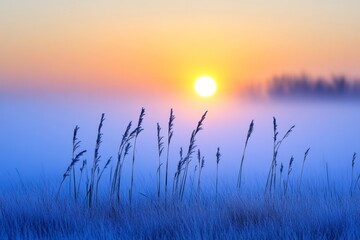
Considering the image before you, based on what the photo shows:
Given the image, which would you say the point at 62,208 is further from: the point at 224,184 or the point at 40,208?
the point at 224,184

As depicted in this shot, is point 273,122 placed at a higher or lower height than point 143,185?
higher

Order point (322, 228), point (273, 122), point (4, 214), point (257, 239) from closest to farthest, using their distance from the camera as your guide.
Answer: point (257, 239)
point (322, 228)
point (4, 214)
point (273, 122)

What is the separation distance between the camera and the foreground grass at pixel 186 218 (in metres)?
4.61

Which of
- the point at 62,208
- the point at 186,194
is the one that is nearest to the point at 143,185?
the point at 186,194

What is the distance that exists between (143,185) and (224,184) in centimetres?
78

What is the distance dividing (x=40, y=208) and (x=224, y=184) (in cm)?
177

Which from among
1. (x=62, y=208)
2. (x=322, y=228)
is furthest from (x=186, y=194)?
(x=322, y=228)

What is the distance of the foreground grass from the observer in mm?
4609

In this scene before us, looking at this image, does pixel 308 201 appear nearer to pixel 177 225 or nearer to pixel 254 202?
pixel 254 202

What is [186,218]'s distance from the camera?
4.95 metres

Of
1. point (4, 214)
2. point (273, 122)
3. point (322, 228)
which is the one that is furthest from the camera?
point (273, 122)

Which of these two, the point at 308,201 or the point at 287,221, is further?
the point at 308,201

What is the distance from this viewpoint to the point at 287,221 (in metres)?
4.79

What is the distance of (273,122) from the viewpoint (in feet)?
19.5
